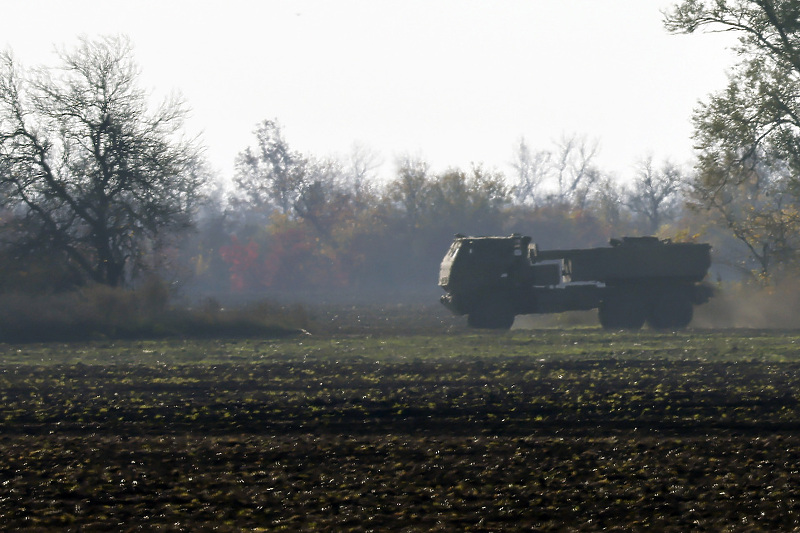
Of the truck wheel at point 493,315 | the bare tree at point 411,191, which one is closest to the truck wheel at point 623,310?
the truck wheel at point 493,315

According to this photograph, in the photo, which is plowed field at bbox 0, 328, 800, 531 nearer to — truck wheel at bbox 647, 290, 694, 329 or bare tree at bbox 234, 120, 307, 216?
truck wheel at bbox 647, 290, 694, 329

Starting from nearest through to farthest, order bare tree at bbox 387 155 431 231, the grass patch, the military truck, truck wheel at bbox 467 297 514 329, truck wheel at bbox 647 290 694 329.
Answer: the military truck → truck wheel at bbox 467 297 514 329 → the grass patch → truck wheel at bbox 647 290 694 329 → bare tree at bbox 387 155 431 231

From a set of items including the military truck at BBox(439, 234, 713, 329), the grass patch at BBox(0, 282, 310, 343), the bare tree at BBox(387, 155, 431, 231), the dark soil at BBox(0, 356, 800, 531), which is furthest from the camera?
the bare tree at BBox(387, 155, 431, 231)

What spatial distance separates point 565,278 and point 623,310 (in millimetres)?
2122

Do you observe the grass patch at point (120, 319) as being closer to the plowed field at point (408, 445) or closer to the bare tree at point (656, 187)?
the plowed field at point (408, 445)

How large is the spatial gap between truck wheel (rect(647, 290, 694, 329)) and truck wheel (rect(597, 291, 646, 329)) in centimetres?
43

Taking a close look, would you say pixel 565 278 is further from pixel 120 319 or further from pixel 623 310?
pixel 120 319

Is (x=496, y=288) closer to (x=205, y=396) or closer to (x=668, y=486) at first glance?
(x=205, y=396)

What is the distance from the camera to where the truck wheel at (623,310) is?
113 ft

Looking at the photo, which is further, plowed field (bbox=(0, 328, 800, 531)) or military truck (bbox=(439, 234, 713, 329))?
military truck (bbox=(439, 234, 713, 329))

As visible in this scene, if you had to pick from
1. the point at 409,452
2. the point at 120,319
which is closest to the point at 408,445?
the point at 409,452

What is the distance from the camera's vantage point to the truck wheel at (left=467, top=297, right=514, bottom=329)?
34.2 meters

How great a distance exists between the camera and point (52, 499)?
10297mm

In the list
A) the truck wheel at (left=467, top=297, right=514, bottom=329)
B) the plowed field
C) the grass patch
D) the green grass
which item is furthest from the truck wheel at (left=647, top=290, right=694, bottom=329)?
the grass patch
